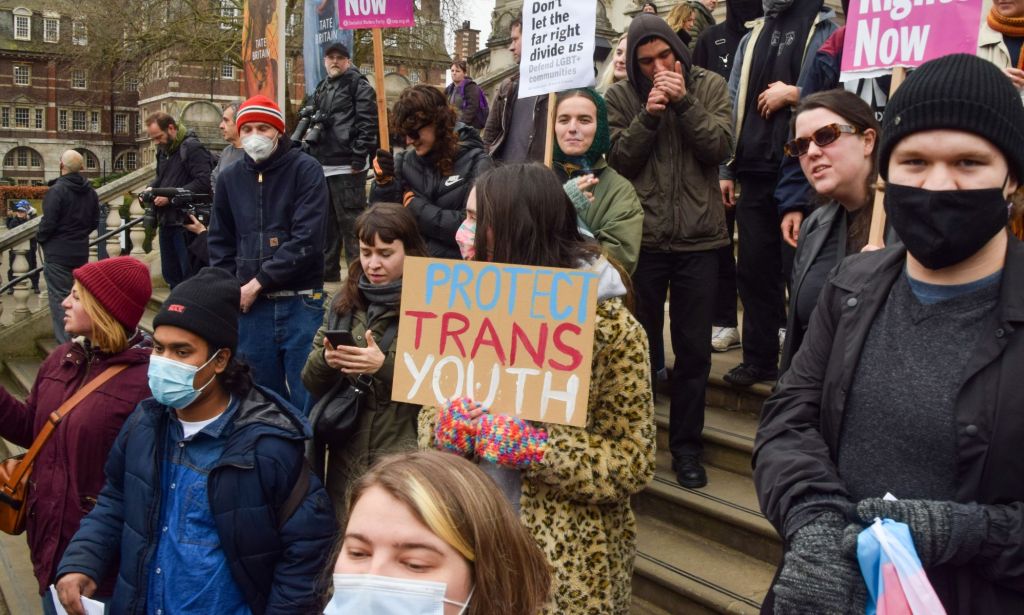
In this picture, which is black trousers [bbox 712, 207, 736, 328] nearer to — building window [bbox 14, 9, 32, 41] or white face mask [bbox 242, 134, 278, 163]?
white face mask [bbox 242, 134, 278, 163]

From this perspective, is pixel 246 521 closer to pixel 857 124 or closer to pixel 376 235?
pixel 376 235

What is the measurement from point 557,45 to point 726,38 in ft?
6.96

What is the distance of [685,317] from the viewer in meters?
4.61

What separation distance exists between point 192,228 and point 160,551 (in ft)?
16.2

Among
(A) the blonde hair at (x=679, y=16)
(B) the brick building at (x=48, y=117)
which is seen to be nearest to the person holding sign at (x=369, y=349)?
(A) the blonde hair at (x=679, y=16)

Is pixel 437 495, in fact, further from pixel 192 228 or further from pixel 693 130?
pixel 192 228

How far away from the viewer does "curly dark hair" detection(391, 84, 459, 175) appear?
5.24 meters

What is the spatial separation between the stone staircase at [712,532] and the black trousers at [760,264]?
8.8 inches

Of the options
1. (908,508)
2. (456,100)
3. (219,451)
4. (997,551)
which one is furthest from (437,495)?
(456,100)

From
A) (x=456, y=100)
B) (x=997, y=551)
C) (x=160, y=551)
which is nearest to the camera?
(x=997, y=551)

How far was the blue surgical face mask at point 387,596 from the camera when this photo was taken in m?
1.67

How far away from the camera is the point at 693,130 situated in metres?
4.57

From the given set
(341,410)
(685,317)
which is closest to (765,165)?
(685,317)

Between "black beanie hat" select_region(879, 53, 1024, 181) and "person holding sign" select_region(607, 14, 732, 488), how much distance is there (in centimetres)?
255
